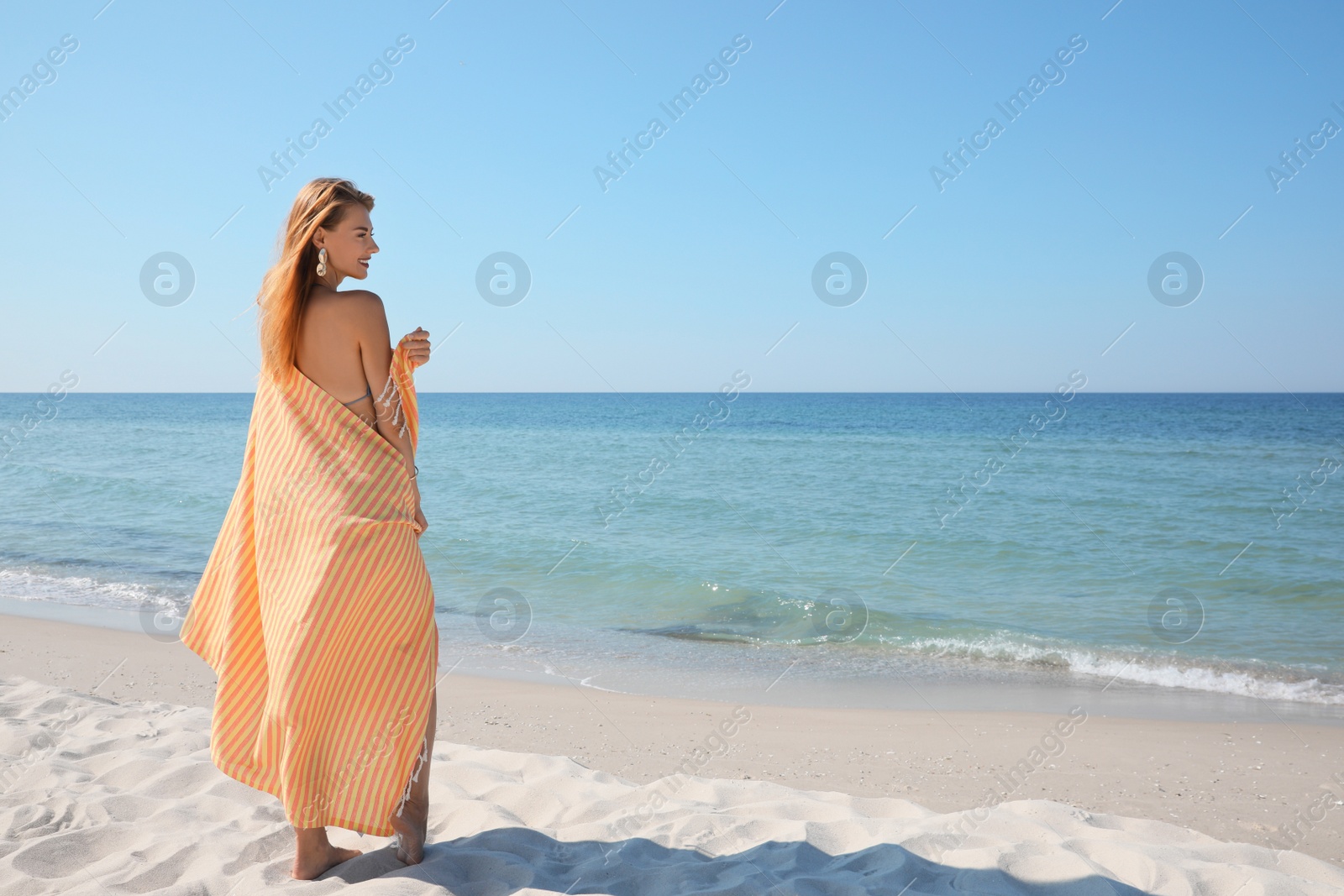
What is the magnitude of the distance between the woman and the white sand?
0.35m

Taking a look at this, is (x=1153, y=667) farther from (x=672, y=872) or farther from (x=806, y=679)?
(x=672, y=872)

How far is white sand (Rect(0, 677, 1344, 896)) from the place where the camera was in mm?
2486

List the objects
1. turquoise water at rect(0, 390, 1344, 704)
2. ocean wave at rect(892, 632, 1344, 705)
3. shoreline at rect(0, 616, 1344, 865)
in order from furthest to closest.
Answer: turquoise water at rect(0, 390, 1344, 704), ocean wave at rect(892, 632, 1344, 705), shoreline at rect(0, 616, 1344, 865)

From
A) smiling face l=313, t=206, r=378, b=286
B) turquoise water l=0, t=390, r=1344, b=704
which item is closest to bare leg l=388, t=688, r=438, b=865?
smiling face l=313, t=206, r=378, b=286

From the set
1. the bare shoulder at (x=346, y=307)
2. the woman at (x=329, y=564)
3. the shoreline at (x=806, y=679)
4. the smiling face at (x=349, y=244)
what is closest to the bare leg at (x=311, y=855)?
the woman at (x=329, y=564)

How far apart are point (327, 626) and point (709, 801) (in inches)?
68.7

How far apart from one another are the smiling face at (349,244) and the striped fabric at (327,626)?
0.27 meters

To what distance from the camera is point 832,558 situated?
33.2 feet

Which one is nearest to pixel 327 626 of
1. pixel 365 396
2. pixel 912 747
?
pixel 365 396

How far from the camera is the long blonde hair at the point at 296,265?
2355 mm

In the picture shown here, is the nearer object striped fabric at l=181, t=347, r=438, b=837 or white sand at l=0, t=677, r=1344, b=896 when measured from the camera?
striped fabric at l=181, t=347, r=438, b=837

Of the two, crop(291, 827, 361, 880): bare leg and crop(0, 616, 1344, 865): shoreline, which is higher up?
crop(291, 827, 361, 880): bare leg

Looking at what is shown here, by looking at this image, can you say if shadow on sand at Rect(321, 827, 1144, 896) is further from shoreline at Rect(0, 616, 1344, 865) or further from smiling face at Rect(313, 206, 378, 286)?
smiling face at Rect(313, 206, 378, 286)

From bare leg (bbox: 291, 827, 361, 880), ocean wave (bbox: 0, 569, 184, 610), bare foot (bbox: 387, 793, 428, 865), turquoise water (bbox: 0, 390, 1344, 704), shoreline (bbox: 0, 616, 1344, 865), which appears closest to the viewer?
bare leg (bbox: 291, 827, 361, 880)
